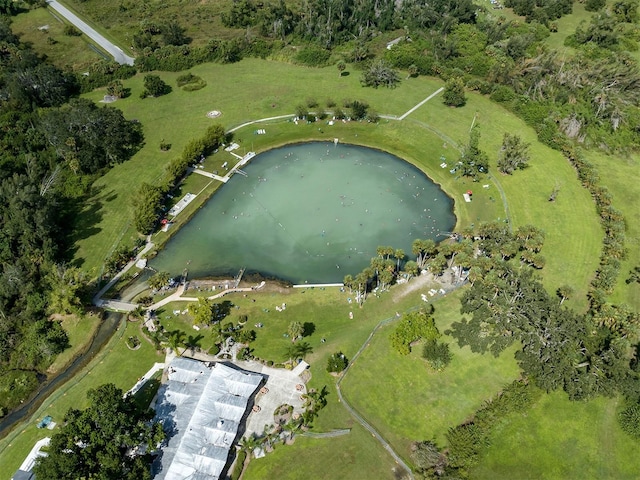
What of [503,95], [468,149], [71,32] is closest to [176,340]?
[468,149]

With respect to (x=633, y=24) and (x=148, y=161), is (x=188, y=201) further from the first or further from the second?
(x=633, y=24)

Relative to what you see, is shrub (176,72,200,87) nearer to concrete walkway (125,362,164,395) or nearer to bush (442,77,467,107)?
bush (442,77,467,107)

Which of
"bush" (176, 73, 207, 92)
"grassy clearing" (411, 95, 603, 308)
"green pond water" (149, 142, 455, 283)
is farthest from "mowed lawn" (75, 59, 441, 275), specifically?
"green pond water" (149, 142, 455, 283)

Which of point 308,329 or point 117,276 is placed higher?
point 308,329

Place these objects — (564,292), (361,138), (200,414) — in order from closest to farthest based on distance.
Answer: (200,414), (564,292), (361,138)

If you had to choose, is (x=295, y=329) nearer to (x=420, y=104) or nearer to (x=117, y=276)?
(x=117, y=276)

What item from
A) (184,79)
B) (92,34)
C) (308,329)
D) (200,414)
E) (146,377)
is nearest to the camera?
(200,414)

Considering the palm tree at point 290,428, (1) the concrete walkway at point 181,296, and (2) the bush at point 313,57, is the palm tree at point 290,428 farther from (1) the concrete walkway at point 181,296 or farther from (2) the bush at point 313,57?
(2) the bush at point 313,57
